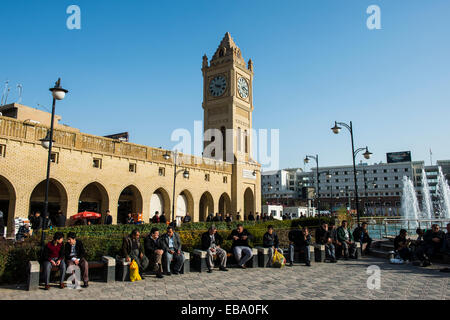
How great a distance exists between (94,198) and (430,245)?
66.8 ft

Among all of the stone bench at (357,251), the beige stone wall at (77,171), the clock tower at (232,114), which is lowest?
the stone bench at (357,251)

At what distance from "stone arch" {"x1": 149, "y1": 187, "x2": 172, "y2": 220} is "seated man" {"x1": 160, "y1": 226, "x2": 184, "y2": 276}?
17276mm

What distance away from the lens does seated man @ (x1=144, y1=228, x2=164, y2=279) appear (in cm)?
907

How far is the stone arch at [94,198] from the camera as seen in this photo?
2219cm

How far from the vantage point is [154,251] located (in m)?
9.47

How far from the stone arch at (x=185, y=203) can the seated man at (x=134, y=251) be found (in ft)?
64.8

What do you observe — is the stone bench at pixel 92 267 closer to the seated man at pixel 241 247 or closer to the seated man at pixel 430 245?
the seated man at pixel 241 247

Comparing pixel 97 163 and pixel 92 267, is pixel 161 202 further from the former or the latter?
pixel 92 267

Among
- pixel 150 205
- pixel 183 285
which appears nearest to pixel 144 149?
pixel 150 205

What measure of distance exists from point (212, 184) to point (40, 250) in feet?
78.8

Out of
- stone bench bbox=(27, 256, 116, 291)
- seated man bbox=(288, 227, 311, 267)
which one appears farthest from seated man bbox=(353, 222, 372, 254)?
stone bench bbox=(27, 256, 116, 291)

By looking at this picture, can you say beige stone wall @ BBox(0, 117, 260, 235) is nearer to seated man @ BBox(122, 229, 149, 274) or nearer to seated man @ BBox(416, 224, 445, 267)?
seated man @ BBox(122, 229, 149, 274)

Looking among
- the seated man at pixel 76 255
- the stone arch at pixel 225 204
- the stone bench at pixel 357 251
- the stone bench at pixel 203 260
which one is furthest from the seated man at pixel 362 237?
the stone arch at pixel 225 204
